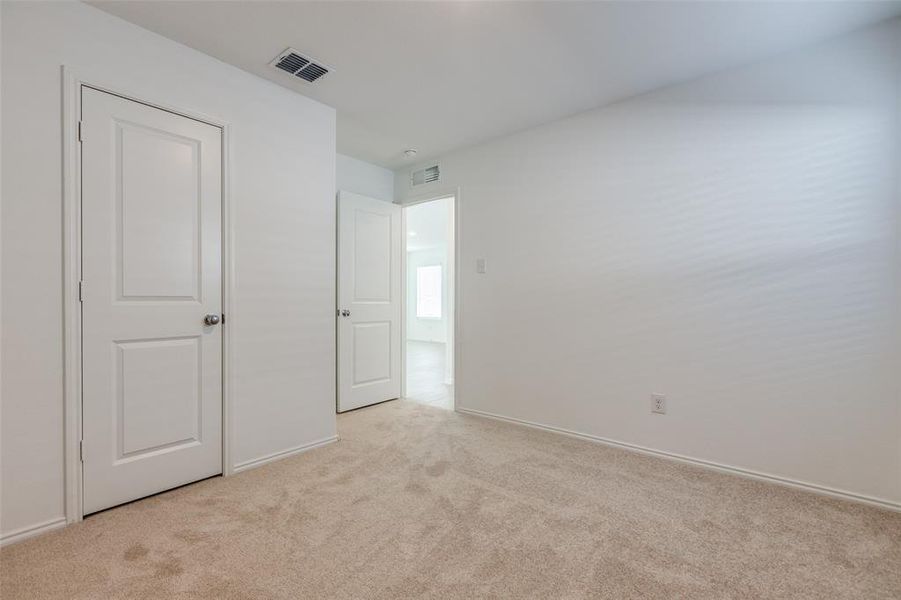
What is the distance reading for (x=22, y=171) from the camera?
67.0 inches

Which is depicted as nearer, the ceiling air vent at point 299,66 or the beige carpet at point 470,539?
the beige carpet at point 470,539

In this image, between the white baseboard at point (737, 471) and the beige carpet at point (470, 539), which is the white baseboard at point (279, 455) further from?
the white baseboard at point (737, 471)

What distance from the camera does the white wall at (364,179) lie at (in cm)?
383

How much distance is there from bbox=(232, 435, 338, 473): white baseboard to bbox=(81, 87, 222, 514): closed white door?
13 centimetres

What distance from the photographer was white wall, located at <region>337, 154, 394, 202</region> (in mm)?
3828

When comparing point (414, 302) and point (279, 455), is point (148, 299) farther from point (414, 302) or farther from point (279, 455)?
point (414, 302)

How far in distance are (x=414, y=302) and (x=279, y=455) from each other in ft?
26.4

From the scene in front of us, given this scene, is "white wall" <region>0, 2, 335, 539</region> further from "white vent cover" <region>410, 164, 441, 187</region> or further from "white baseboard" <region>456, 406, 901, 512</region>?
"white baseboard" <region>456, 406, 901, 512</region>

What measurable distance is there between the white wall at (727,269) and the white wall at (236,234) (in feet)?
5.14

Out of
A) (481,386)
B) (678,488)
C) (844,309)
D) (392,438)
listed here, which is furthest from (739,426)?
(392,438)

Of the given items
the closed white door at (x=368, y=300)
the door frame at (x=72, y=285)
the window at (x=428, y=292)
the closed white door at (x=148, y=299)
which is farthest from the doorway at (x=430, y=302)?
the door frame at (x=72, y=285)

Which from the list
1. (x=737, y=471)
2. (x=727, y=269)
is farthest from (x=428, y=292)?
(x=737, y=471)

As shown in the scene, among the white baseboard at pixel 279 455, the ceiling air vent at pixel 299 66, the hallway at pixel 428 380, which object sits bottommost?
the hallway at pixel 428 380

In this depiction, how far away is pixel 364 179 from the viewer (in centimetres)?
400
